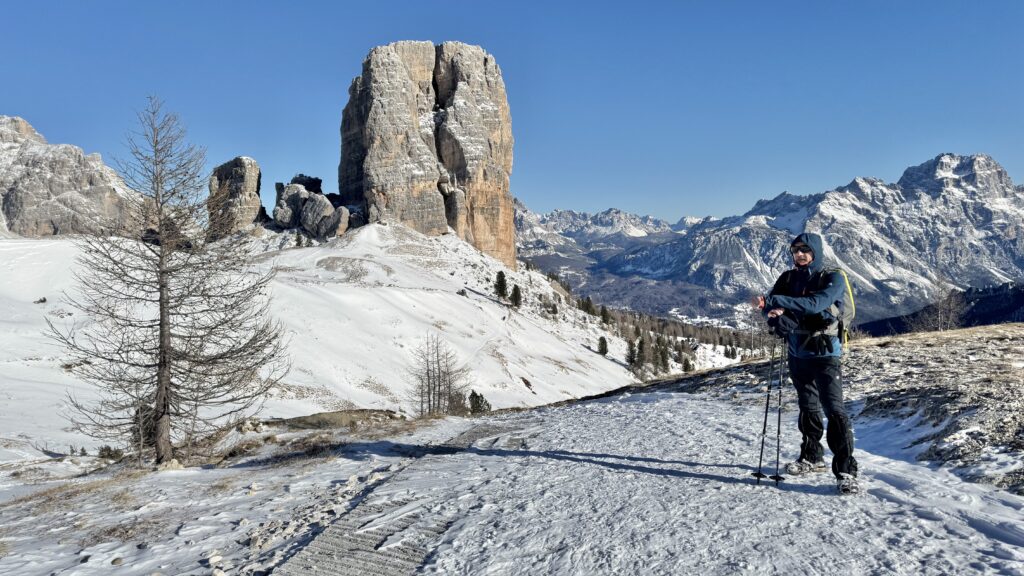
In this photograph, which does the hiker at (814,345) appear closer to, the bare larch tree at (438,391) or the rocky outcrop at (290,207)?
the bare larch tree at (438,391)

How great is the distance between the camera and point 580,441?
34.7 ft

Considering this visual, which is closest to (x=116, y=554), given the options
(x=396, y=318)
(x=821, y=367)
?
(x=821, y=367)

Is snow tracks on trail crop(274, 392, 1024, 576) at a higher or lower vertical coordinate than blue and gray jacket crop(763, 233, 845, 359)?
lower

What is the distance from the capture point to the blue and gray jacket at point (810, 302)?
7047mm

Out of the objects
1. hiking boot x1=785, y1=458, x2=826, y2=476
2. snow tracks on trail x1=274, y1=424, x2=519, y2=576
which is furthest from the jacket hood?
snow tracks on trail x1=274, y1=424, x2=519, y2=576

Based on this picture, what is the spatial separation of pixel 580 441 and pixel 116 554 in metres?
7.14

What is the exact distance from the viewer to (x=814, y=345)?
7.29 metres

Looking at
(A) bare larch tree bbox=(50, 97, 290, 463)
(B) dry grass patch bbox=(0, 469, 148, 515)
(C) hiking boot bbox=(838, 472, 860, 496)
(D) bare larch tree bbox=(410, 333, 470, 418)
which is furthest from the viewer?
(D) bare larch tree bbox=(410, 333, 470, 418)

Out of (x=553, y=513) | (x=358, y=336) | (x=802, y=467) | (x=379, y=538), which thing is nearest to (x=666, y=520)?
(x=553, y=513)

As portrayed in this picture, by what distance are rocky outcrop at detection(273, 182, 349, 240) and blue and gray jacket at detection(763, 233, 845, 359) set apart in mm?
136763

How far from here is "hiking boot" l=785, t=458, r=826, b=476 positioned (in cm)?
745

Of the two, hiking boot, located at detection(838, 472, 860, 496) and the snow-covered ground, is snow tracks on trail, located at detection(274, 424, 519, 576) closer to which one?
the snow-covered ground

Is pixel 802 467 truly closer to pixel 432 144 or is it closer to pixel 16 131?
pixel 432 144

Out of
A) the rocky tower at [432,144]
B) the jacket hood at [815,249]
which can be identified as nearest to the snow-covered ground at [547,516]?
the jacket hood at [815,249]
